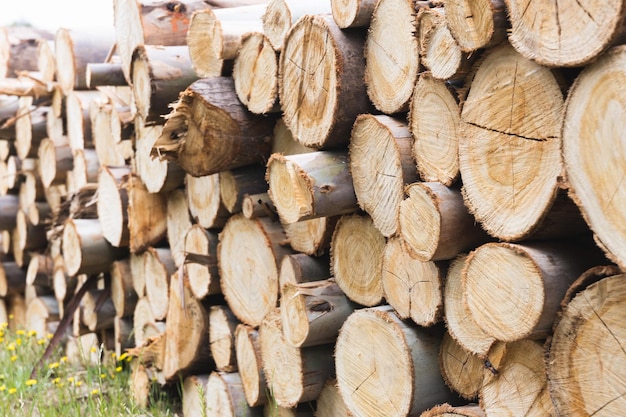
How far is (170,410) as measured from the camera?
3.47 metres

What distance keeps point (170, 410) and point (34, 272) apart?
1.98 meters

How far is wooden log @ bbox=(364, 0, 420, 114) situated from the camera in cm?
211

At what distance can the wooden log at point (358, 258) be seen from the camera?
2340 mm

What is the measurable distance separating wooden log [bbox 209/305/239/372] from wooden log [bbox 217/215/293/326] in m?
0.09

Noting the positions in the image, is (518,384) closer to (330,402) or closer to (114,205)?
(330,402)

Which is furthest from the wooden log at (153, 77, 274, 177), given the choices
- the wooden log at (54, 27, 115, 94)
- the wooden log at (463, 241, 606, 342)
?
the wooden log at (54, 27, 115, 94)

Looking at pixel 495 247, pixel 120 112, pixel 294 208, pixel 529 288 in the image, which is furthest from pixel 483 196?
pixel 120 112

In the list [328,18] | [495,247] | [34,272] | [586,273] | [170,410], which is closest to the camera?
[586,273]

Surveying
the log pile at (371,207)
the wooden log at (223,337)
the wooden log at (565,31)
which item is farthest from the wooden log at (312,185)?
the wooden log at (223,337)

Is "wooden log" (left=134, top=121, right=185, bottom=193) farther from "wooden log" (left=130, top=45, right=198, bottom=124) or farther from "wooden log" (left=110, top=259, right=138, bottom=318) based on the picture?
"wooden log" (left=110, top=259, right=138, bottom=318)

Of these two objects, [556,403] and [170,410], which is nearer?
[556,403]

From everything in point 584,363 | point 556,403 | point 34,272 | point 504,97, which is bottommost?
point 34,272

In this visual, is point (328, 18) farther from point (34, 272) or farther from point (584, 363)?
point (34, 272)

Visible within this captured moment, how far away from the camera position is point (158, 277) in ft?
11.9
